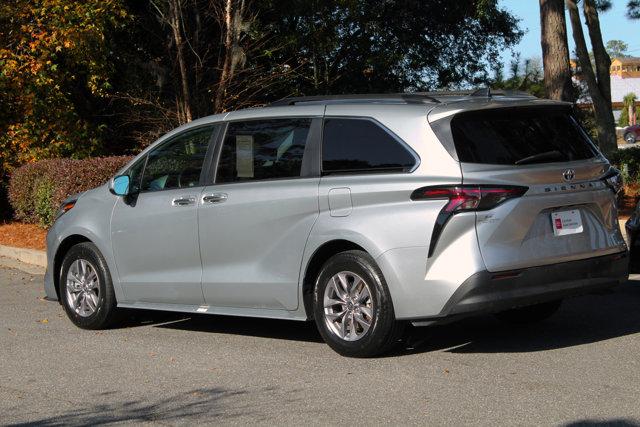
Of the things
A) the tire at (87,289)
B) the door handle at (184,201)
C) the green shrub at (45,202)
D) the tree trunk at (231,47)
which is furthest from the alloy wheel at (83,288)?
the tree trunk at (231,47)

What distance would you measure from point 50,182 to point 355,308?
8.98 m

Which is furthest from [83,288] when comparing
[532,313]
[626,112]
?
[626,112]

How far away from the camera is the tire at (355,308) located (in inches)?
272

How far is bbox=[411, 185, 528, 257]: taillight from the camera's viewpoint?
6570 millimetres

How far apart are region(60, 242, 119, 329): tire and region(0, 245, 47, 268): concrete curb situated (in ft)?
14.6

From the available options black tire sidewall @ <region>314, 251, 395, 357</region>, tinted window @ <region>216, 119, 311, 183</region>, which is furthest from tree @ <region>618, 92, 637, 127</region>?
black tire sidewall @ <region>314, 251, 395, 357</region>

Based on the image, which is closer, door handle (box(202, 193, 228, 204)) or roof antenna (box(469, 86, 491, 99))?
roof antenna (box(469, 86, 491, 99))

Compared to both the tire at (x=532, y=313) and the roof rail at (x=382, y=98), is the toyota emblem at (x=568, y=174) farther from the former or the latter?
the tire at (x=532, y=313)

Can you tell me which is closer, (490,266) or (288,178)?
(490,266)

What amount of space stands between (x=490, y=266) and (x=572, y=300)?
301 cm

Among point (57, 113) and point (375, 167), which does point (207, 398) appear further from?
point (57, 113)

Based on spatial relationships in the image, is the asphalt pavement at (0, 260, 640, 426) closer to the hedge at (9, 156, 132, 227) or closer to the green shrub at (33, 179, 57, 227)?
the hedge at (9, 156, 132, 227)

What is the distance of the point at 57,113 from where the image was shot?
16891 millimetres


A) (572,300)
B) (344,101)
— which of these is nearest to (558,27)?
(572,300)
